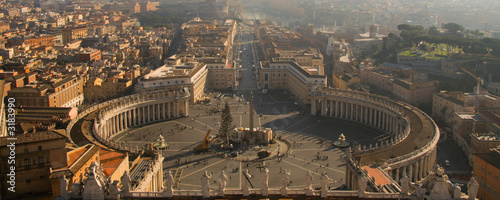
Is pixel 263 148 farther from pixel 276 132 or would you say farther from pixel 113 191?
pixel 113 191

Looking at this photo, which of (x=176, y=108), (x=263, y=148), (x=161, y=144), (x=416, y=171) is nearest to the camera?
(x=416, y=171)

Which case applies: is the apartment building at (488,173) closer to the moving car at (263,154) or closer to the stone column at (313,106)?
the moving car at (263,154)

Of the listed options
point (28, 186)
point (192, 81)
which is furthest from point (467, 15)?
point (28, 186)

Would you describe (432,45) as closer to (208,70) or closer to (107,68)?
(208,70)

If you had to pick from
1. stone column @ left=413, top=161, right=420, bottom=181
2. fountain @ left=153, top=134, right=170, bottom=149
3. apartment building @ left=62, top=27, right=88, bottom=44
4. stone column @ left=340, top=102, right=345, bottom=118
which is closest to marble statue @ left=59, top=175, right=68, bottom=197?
fountain @ left=153, top=134, right=170, bottom=149

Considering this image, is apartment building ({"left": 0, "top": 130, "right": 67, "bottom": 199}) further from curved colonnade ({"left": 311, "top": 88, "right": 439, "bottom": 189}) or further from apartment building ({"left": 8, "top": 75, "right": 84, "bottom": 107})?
apartment building ({"left": 8, "top": 75, "right": 84, "bottom": 107})

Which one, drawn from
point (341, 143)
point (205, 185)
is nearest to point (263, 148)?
point (341, 143)

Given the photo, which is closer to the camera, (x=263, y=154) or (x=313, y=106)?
(x=263, y=154)

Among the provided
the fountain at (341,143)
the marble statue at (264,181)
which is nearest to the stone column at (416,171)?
the fountain at (341,143)
